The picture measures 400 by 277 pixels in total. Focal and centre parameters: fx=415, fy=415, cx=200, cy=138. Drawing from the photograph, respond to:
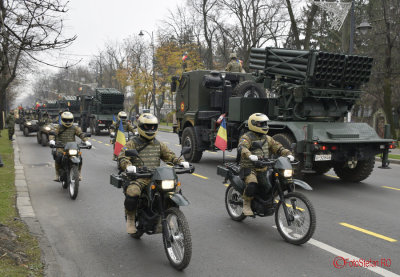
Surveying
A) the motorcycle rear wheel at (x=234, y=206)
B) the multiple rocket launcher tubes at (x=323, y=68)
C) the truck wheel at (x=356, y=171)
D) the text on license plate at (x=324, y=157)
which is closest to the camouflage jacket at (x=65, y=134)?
the motorcycle rear wheel at (x=234, y=206)

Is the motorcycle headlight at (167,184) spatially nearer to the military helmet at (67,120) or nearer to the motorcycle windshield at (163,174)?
the motorcycle windshield at (163,174)

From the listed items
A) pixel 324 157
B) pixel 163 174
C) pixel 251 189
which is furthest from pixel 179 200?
pixel 324 157

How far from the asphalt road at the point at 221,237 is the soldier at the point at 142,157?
0.58 meters

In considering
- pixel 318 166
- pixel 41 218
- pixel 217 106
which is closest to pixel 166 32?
pixel 217 106

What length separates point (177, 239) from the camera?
4617 mm

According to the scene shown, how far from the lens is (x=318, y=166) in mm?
10906

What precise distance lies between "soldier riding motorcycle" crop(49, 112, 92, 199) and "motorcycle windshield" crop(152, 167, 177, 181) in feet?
13.1

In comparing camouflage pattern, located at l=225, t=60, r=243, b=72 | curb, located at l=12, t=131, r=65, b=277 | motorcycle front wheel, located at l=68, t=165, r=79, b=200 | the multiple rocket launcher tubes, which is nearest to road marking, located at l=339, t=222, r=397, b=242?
curb, located at l=12, t=131, r=65, b=277

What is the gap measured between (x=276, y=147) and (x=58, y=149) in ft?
17.2

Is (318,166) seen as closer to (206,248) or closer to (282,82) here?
(282,82)

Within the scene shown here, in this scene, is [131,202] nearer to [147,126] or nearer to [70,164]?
[147,126]

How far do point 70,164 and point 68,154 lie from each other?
0.27 m

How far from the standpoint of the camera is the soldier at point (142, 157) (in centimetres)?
509

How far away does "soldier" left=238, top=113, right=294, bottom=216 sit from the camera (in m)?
5.96
